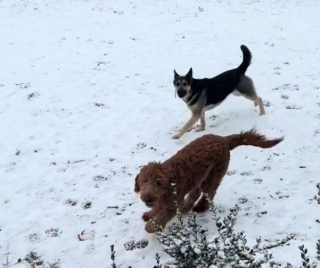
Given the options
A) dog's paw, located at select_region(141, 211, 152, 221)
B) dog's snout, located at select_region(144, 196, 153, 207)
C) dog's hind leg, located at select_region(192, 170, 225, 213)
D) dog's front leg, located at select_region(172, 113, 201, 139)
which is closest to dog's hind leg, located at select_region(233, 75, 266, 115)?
dog's front leg, located at select_region(172, 113, 201, 139)

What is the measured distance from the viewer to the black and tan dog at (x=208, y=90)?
6.96 meters

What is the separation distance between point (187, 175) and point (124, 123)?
3.08m

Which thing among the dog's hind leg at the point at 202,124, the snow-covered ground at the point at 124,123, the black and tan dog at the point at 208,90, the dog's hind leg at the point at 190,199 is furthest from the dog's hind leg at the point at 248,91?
the dog's hind leg at the point at 190,199

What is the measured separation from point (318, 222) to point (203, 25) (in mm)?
9849

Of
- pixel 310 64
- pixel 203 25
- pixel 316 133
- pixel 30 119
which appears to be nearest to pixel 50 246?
pixel 30 119

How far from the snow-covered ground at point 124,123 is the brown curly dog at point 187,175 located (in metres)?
0.30

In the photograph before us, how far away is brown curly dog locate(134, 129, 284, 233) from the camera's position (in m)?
4.36

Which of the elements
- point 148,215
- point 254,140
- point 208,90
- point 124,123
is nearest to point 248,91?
point 208,90

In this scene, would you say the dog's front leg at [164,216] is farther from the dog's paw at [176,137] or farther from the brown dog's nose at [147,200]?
the dog's paw at [176,137]

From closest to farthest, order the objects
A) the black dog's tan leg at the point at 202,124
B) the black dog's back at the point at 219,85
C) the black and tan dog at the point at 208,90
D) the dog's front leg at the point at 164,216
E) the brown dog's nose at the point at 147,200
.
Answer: the brown dog's nose at the point at 147,200 → the dog's front leg at the point at 164,216 → the black and tan dog at the point at 208,90 → the black dog's back at the point at 219,85 → the black dog's tan leg at the point at 202,124

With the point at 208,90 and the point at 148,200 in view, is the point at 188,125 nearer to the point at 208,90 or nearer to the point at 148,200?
the point at 208,90

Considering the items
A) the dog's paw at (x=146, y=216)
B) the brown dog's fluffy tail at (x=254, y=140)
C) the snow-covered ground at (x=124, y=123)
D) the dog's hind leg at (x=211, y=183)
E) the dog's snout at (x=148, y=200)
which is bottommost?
the snow-covered ground at (x=124, y=123)

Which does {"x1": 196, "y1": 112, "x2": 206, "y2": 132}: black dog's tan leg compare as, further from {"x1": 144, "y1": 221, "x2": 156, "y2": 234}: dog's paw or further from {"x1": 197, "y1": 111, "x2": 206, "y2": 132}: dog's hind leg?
{"x1": 144, "y1": 221, "x2": 156, "y2": 234}: dog's paw

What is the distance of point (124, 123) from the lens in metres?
7.48
